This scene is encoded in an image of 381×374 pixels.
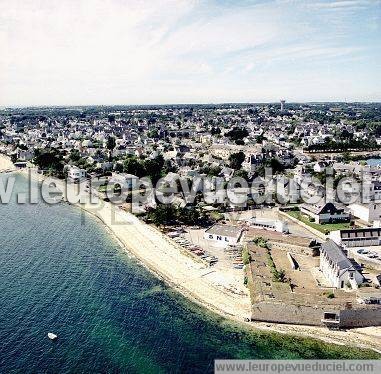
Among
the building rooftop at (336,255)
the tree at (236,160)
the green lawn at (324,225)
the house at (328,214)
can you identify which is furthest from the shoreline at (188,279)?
the tree at (236,160)

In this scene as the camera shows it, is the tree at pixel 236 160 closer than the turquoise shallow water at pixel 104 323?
No

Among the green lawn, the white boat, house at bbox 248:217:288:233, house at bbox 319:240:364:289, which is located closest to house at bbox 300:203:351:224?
the green lawn

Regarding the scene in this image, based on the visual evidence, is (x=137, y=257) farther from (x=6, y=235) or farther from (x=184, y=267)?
(x=6, y=235)

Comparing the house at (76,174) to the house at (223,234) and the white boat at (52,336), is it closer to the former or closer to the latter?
the house at (223,234)

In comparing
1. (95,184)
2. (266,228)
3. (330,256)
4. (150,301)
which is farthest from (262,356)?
(95,184)

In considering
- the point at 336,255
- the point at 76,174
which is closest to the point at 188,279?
the point at 336,255

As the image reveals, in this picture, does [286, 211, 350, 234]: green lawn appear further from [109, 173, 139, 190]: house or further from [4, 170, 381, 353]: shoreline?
[109, 173, 139, 190]: house

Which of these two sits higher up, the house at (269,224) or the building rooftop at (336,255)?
the building rooftop at (336,255)
